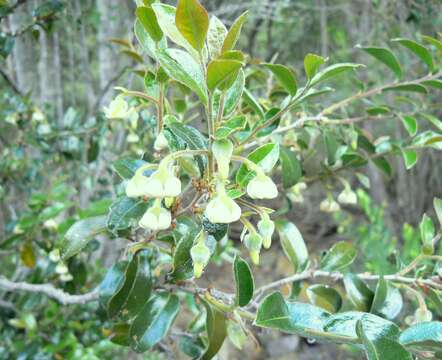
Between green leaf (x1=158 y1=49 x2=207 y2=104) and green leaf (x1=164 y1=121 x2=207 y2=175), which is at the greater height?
green leaf (x1=158 y1=49 x2=207 y2=104)

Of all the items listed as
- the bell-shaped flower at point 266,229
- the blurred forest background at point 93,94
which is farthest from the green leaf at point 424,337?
the blurred forest background at point 93,94

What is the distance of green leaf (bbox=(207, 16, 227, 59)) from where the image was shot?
506 millimetres

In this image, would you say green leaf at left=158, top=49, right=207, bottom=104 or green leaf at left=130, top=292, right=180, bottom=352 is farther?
green leaf at left=130, top=292, right=180, bottom=352

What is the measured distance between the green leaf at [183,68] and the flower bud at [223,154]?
0.05m

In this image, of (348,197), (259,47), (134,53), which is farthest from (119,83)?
(259,47)

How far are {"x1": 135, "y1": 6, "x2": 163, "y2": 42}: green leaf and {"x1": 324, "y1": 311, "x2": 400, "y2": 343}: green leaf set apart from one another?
38 cm

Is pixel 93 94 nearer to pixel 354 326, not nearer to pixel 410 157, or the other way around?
pixel 410 157

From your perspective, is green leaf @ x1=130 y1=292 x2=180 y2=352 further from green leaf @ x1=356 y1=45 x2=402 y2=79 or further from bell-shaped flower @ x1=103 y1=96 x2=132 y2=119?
green leaf @ x1=356 y1=45 x2=402 y2=79

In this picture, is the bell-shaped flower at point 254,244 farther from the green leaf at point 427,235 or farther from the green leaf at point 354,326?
the green leaf at point 427,235

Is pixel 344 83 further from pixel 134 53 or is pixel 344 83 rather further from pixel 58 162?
pixel 134 53

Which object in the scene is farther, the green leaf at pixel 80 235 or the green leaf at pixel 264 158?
the green leaf at pixel 80 235

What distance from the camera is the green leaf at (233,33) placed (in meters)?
0.47

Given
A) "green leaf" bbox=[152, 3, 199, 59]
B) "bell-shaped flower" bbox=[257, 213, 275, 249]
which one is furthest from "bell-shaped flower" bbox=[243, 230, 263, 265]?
"green leaf" bbox=[152, 3, 199, 59]

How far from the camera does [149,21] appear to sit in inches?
21.4
